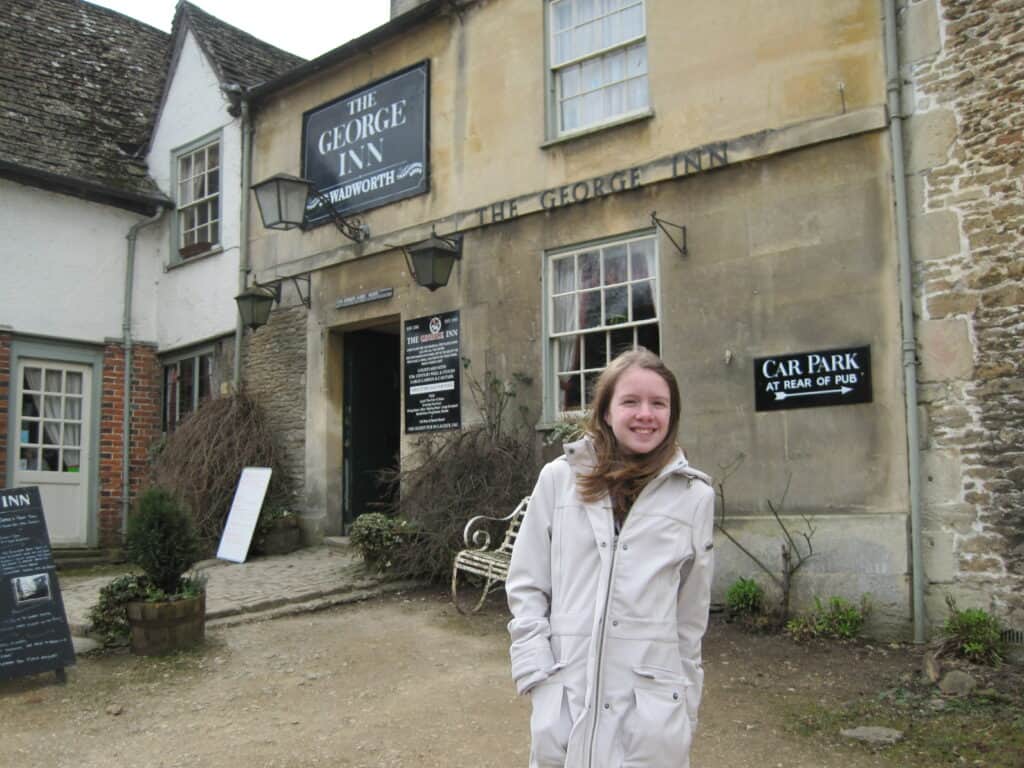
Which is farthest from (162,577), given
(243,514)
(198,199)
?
(198,199)

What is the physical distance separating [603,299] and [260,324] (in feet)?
17.0

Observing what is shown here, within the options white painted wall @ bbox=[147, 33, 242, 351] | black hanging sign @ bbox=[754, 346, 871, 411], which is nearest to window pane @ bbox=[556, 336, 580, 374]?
black hanging sign @ bbox=[754, 346, 871, 411]

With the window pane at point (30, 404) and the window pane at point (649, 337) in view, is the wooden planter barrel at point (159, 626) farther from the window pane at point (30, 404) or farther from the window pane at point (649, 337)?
the window pane at point (30, 404)

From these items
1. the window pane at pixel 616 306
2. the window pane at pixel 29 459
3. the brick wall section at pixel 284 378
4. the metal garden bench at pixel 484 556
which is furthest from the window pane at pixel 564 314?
the window pane at pixel 29 459

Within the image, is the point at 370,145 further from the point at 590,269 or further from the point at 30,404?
the point at 30,404

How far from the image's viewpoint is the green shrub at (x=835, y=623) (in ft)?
21.7

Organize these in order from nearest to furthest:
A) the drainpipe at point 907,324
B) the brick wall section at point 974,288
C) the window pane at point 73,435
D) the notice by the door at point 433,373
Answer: the brick wall section at point 974,288
the drainpipe at point 907,324
the notice by the door at point 433,373
the window pane at point 73,435

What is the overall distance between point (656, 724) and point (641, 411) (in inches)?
32.7

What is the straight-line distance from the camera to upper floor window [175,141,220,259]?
13.1m

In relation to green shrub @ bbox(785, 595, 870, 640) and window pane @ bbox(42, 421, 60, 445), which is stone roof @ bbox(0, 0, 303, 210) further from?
green shrub @ bbox(785, 595, 870, 640)

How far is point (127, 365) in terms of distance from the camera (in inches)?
519

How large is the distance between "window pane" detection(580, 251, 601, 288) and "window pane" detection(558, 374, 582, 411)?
89cm

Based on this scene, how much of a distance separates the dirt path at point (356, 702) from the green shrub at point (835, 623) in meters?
0.17

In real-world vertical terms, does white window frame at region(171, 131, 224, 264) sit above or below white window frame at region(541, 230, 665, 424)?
above
